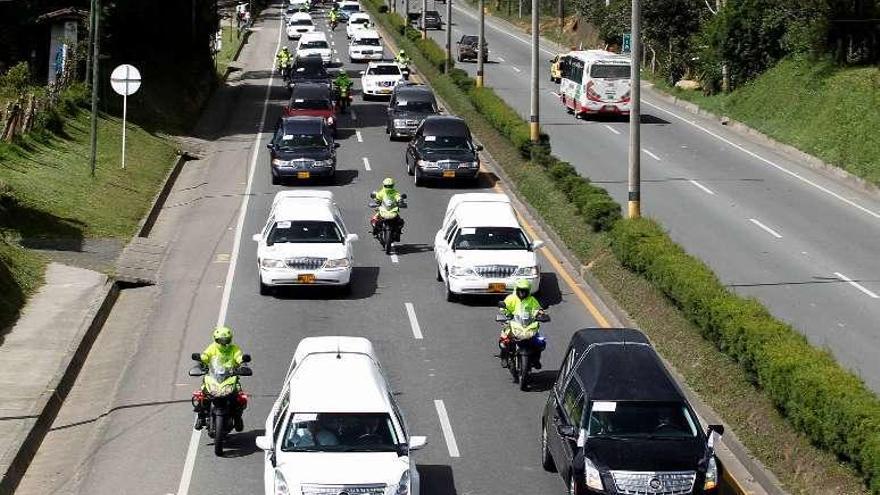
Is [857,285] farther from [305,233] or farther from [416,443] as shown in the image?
[416,443]

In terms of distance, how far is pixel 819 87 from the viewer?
53.0 metres

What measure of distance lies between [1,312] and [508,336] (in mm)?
9123

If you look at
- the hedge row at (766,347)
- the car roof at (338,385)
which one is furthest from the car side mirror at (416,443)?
the hedge row at (766,347)

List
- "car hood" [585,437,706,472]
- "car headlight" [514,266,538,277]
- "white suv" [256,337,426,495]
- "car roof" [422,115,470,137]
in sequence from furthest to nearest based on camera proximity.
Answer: "car roof" [422,115,470,137], "car headlight" [514,266,538,277], "car hood" [585,437,706,472], "white suv" [256,337,426,495]

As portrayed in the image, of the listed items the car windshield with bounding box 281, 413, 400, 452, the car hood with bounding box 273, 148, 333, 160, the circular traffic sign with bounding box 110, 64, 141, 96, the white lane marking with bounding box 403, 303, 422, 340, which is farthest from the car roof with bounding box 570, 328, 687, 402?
the car hood with bounding box 273, 148, 333, 160

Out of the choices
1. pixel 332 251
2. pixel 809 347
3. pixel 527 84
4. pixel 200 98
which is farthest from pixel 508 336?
pixel 527 84

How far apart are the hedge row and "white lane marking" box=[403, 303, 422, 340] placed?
4328mm

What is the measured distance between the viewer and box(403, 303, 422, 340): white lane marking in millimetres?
26359

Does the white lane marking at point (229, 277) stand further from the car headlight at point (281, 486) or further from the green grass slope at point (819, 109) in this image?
the green grass slope at point (819, 109)

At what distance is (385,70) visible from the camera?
210ft

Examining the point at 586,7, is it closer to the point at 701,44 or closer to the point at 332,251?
the point at 701,44

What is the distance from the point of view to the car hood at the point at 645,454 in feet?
53.8

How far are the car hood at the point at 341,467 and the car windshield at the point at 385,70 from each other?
4813 cm

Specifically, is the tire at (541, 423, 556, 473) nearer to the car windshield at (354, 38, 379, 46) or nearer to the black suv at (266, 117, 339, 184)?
the black suv at (266, 117, 339, 184)
